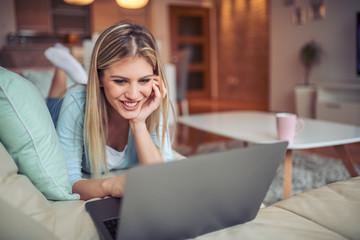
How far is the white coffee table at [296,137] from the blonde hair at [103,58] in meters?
0.76

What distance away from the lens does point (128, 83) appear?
35.1 inches

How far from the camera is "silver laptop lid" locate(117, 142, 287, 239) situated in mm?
452

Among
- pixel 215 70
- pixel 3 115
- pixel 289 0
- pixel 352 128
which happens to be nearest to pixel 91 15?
pixel 215 70

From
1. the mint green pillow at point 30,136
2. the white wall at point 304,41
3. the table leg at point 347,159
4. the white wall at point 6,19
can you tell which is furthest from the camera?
the white wall at point 6,19

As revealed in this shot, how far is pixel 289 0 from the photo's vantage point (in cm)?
479

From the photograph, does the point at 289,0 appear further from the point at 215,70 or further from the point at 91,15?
the point at 91,15

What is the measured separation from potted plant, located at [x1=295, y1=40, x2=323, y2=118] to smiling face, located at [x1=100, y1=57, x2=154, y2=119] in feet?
11.7

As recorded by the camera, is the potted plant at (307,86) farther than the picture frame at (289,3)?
No

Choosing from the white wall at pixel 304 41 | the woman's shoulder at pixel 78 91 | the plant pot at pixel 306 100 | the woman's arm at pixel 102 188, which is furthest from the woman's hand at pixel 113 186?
the white wall at pixel 304 41

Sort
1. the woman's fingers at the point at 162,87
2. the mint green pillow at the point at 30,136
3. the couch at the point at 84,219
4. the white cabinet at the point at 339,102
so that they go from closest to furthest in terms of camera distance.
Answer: the couch at the point at 84,219
the mint green pillow at the point at 30,136
the woman's fingers at the point at 162,87
the white cabinet at the point at 339,102

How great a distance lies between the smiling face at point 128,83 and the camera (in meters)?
0.87

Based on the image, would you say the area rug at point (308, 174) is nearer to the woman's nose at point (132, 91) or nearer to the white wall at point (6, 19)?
the woman's nose at point (132, 91)

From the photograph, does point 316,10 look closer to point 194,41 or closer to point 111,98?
point 194,41

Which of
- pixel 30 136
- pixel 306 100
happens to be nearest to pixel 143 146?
pixel 30 136
